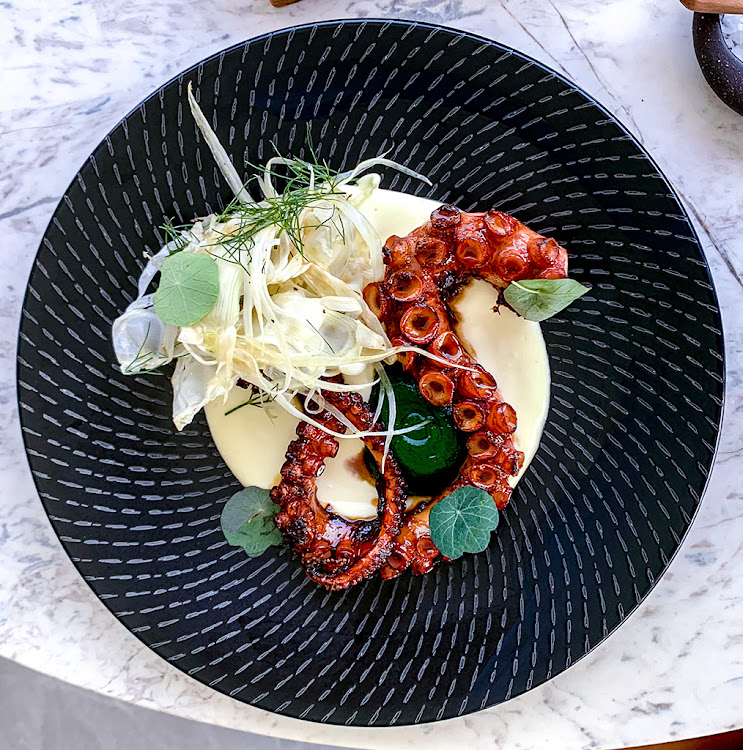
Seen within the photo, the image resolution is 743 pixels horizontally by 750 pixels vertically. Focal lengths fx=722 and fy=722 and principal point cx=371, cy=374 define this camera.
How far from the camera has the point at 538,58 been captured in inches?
79.7

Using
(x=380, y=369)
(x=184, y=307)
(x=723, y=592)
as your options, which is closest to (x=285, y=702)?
(x=380, y=369)

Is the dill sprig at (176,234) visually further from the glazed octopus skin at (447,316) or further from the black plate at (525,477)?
the glazed octopus skin at (447,316)

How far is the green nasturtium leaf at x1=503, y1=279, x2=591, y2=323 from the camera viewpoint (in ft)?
5.68

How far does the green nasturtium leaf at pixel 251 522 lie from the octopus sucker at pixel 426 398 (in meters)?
0.06

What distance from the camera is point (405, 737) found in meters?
2.03

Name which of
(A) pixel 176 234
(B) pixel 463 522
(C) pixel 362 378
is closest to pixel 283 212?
(A) pixel 176 234

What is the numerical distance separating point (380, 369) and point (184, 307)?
524 mm

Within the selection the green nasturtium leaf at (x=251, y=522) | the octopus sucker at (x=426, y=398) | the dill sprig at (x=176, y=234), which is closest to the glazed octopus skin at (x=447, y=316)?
the octopus sucker at (x=426, y=398)

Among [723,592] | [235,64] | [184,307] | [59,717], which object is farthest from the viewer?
[59,717]

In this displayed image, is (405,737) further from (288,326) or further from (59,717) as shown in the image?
(59,717)

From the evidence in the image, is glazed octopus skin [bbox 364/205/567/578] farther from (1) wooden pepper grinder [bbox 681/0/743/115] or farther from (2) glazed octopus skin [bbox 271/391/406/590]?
(1) wooden pepper grinder [bbox 681/0/743/115]

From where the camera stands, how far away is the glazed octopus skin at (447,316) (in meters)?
1.76

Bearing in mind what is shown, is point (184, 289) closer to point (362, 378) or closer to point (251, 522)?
point (362, 378)

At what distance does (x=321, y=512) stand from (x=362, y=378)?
370mm
